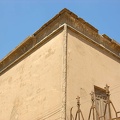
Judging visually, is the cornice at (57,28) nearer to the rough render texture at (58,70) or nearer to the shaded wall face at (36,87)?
the rough render texture at (58,70)

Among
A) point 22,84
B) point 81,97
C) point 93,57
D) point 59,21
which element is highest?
point 59,21

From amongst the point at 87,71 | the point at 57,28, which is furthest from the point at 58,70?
the point at 57,28

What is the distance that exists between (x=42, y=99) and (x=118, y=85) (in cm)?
340

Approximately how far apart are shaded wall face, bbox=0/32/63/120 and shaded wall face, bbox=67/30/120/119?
1.25 feet

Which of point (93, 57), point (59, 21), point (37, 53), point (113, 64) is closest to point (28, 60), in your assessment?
point (37, 53)

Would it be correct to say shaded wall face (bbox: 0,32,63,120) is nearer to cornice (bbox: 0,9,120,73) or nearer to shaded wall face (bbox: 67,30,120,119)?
shaded wall face (bbox: 67,30,120,119)

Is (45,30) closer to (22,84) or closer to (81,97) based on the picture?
(22,84)

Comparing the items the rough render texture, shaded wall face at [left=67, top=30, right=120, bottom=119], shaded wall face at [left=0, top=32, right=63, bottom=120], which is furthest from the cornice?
shaded wall face at [left=0, top=32, right=63, bottom=120]

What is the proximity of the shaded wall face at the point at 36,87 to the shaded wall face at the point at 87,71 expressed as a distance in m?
0.38

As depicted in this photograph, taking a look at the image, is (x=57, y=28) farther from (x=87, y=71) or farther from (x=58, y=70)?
(x=87, y=71)

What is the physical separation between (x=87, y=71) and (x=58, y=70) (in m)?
1.18

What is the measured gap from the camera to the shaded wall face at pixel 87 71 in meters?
7.51

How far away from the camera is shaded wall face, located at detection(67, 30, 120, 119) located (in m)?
7.51

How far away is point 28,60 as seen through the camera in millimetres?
9773
